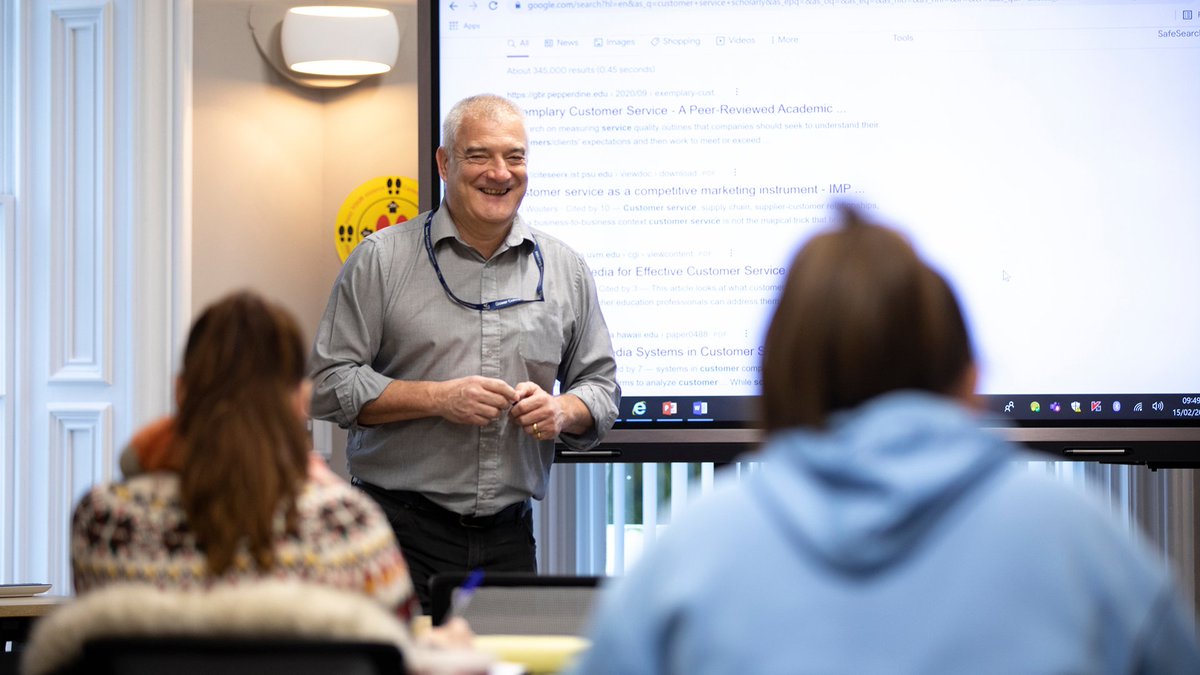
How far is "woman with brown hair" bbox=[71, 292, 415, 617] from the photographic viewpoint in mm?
1438

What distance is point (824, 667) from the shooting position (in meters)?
1.11

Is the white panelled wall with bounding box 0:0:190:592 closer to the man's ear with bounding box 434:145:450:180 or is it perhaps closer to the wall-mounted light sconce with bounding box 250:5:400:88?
A: the wall-mounted light sconce with bounding box 250:5:400:88

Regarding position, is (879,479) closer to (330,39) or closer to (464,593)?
(464,593)

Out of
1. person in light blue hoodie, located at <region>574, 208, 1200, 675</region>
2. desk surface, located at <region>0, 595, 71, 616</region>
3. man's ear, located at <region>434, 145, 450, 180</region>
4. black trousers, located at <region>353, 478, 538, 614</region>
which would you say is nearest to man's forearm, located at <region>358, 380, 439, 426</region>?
black trousers, located at <region>353, 478, 538, 614</region>

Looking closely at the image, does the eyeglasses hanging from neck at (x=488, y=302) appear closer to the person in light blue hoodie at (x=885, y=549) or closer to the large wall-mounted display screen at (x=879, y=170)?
the large wall-mounted display screen at (x=879, y=170)

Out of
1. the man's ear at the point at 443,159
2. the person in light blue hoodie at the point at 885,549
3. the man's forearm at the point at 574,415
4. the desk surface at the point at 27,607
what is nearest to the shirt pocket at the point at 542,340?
the man's forearm at the point at 574,415

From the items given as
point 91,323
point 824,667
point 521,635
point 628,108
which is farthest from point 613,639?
point 91,323

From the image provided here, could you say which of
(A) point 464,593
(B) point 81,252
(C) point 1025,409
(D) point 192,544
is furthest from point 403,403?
(B) point 81,252

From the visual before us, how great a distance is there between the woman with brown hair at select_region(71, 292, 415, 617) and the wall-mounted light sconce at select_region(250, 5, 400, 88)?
3.00 m

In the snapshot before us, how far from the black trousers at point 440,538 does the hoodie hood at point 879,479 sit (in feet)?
6.29

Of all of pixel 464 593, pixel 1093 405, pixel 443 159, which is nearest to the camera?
pixel 464 593

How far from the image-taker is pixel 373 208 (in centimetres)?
446

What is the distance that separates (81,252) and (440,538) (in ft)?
6.10

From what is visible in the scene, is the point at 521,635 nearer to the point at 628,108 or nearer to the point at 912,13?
the point at 628,108
